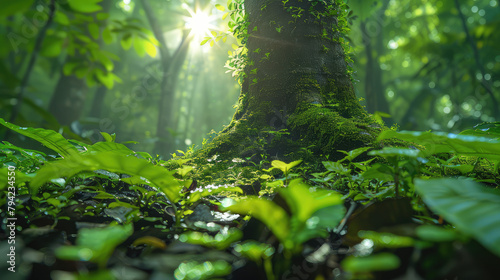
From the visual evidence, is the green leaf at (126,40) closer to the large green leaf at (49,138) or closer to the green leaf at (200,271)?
the large green leaf at (49,138)

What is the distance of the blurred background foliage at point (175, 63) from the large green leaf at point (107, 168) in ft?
1.84

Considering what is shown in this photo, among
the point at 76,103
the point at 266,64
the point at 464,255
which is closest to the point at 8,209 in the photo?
the point at 464,255

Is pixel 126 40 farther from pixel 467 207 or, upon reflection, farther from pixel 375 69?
pixel 375 69

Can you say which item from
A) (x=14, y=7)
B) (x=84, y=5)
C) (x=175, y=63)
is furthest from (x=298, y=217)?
(x=175, y=63)

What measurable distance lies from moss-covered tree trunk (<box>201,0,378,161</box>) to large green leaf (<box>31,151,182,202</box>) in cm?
120

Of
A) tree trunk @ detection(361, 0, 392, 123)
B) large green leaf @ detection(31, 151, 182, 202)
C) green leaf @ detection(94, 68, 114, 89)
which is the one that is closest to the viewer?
large green leaf @ detection(31, 151, 182, 202)

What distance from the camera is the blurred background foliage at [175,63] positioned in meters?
1.50

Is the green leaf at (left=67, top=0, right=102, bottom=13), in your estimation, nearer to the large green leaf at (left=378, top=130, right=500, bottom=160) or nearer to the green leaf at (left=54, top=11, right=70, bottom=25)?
the green leaf at (left=54, top=11, right=70, bottom=25)

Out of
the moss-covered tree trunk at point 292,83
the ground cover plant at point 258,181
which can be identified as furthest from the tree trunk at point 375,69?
the moss-covered tree trunk at point 292,83

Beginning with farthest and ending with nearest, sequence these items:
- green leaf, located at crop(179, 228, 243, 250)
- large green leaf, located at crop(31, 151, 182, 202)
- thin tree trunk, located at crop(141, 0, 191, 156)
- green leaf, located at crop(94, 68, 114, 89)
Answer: thin tree trunk, located at crop(141, 0, 191, 156)
green leaf, located at crop(94, 68, 114, 89)
large green leaf, located at crop(31, 151, 182, 202)
green leaf, located at crop(179, 228, 243, 250)

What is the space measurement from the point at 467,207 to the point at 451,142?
554mm

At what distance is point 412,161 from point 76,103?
7945 millimetres

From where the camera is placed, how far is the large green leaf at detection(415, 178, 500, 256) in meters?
0.48

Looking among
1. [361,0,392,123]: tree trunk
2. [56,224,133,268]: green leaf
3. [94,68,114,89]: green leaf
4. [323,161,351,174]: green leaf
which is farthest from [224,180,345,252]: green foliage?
[361,0,392,123]: tree trunk
